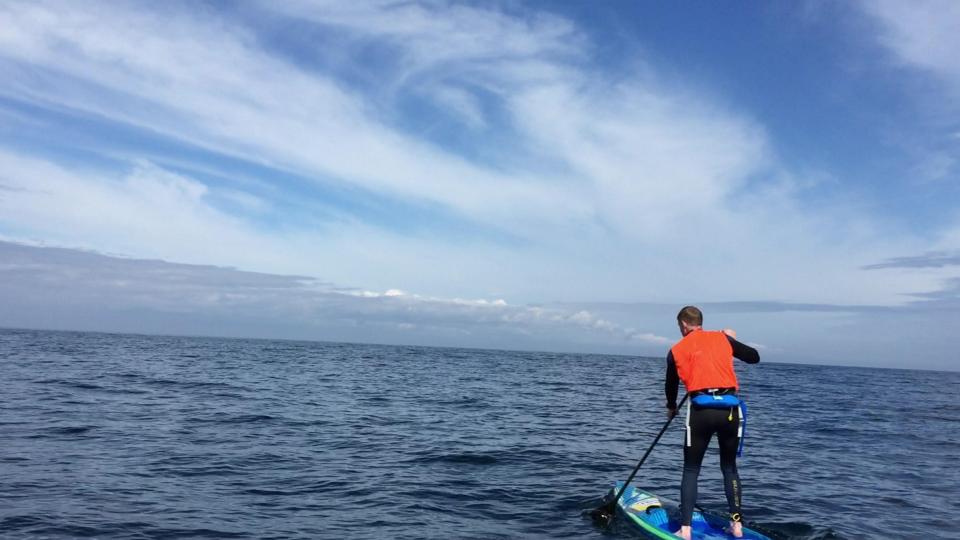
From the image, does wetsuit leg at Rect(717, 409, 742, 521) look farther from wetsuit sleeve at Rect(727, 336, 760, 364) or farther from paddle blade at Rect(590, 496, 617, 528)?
paddle blade at Rect(590, 496, 617, 528)

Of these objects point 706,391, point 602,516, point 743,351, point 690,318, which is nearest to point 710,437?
point 706,391

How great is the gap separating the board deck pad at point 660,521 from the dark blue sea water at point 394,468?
1.01 feet

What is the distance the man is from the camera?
A: 764 cm

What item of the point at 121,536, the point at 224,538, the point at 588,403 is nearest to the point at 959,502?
the point at 224,538

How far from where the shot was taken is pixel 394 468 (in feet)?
41.9

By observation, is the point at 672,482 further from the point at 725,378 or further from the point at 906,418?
the point at 906,418

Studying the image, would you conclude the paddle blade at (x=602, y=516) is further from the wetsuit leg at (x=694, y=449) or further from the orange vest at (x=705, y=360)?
the orange vest at (x=705, y=360)

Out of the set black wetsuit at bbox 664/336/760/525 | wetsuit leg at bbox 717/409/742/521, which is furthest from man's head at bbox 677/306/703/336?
wetsuit leg at bbox 717/409/742/521

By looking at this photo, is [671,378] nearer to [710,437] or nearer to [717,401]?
[717,401]

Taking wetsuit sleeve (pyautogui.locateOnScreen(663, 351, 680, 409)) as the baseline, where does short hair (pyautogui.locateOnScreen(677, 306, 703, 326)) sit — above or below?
above

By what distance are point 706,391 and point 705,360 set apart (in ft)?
1.30

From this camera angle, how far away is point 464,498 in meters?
10.8

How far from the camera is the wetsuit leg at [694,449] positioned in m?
7.76

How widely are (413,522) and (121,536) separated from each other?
399cm
